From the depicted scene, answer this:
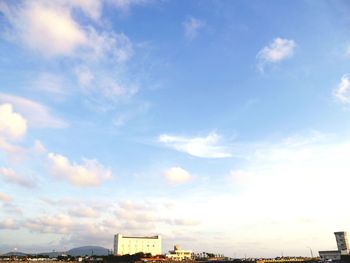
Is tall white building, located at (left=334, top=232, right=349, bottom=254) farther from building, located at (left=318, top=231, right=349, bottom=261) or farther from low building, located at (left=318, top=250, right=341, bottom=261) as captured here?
low building, located at (left=318, top=250, right=341, bottom=261)

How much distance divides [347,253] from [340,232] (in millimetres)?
13465

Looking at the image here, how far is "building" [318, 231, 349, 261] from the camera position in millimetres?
173000

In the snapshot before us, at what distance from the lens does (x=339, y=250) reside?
177 meters

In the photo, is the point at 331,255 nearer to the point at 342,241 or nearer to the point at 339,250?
the point at 339,250

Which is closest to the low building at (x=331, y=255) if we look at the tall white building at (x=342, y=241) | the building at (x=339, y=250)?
the building at (x=339, y=250)

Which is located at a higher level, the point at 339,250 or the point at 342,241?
the point at 342,241

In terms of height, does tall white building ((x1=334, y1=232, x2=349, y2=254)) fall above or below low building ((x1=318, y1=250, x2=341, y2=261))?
above

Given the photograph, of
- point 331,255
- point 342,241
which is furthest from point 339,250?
point 342,241

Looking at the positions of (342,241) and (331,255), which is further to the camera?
(342,241)

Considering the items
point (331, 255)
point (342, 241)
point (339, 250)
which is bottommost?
point (331, 255)

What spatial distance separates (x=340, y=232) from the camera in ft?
595

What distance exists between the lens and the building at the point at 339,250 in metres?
173

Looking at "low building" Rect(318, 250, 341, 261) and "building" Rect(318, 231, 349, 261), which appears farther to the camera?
"building" Rect(318, 231, 349, 261)

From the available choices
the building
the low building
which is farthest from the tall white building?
the low building
